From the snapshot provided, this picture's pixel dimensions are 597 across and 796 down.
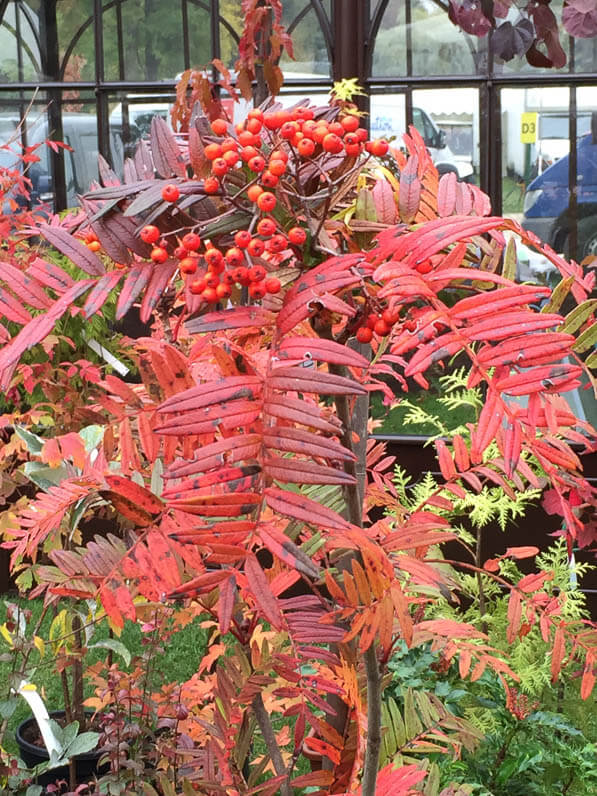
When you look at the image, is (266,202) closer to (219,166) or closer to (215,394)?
(219,166)

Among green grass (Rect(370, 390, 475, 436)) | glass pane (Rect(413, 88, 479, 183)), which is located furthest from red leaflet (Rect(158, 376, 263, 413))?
glass pane (Rect(413, 88, 479, 183))

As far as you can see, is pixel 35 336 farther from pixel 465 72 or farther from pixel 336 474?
pixel 465 72

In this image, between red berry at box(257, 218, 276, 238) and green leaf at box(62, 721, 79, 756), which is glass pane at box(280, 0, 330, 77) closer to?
green leaf at box(62, 721, 79, 756)

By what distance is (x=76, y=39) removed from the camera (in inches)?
157

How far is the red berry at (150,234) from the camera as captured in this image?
856 mm

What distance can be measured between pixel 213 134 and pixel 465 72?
302cm

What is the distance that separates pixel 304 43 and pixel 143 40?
0.67 m

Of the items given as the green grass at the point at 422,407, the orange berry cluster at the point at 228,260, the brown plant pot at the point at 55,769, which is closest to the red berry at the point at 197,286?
the orange berry cluster at the point at 228,260

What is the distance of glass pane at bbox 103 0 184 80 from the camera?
3902mm

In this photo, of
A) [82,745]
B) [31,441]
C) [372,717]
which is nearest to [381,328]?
[372,717]

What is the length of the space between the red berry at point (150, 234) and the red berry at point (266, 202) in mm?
97

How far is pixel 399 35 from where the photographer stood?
3.72 m

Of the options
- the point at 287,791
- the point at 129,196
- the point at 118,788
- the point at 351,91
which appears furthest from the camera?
the point at 351,91

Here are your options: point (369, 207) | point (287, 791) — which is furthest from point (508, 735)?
point (369, 207)
